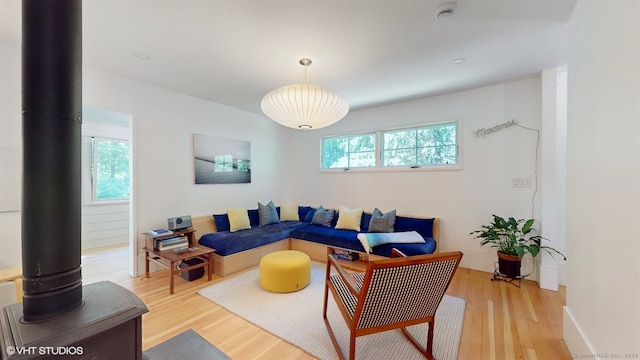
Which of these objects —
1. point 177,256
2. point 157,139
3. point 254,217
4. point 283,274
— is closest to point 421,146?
point 283,274

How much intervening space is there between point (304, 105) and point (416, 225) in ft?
8.28

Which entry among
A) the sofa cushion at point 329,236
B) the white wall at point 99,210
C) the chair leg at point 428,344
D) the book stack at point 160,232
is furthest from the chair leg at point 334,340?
the white wall at point 99,210

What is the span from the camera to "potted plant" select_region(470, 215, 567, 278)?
275 centimetres

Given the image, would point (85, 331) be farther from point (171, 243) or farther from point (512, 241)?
point (512, 241)

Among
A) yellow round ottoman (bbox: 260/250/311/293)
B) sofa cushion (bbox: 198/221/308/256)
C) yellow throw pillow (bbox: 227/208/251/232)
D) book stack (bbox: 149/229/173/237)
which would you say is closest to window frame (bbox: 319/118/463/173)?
sofa cushion (bbox: 198/221/308/256)

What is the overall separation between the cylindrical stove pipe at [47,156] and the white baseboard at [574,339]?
2.87 meters

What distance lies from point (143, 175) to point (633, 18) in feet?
14.2

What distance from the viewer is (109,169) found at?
457cm

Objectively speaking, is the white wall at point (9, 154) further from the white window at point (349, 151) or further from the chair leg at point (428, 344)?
the white window at point (349, 151)

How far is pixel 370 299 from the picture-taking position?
1438 millimetres

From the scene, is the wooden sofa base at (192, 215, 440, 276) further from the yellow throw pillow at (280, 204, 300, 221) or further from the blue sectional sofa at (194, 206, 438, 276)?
the yellow throw pillow at (280, 204, 300, 221)

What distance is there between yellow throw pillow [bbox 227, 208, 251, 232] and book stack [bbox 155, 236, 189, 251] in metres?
0.75

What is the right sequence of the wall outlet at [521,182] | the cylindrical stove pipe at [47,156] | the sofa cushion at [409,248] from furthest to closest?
1. the wall outlet at [521,182]
2. the sofa cushion at [409,248]
3. the cylindrical stove pipe at [47,156]

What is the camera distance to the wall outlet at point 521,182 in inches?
119
